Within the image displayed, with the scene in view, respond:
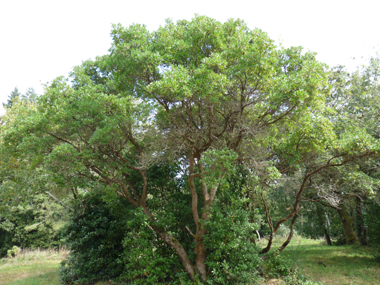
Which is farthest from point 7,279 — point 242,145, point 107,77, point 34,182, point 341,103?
point 341,103

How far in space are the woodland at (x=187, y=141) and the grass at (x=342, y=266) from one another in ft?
3.82

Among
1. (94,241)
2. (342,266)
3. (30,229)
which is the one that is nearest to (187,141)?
(94,241)

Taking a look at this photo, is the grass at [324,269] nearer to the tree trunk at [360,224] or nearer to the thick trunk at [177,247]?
the tree trunk at [360,224]

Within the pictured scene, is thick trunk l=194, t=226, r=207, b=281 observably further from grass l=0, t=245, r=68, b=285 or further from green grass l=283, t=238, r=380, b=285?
grass l=0, t=245, r=68, b=285

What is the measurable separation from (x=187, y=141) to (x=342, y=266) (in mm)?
7824

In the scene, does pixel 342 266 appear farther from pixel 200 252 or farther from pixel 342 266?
pixel 200 252

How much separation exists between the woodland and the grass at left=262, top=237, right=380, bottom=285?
1.16 meters

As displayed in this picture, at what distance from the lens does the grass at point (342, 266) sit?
336 inches

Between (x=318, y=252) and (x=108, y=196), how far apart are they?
1071cm

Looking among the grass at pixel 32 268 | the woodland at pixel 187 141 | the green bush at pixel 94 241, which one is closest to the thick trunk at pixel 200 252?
the woodland at pixel 187 141

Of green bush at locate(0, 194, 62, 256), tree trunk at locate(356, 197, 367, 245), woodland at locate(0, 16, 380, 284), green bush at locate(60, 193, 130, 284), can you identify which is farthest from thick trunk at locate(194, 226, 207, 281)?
green bush at locate(0, 194, 62, 256)

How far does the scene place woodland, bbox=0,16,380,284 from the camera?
22.9ft

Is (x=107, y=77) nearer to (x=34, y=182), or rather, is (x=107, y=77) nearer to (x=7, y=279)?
(x=34, y=182)

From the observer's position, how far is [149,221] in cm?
881
